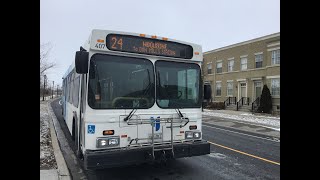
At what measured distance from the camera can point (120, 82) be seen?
17.9ft

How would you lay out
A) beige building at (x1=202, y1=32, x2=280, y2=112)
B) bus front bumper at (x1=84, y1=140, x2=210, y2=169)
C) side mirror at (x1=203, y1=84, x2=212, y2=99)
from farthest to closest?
beige building at (x1=202, y1=32, x2=280, y2=112) → side mirror at (x1=203, y1=84, x2=212, y2=99) → bus front bumper at (x1=84, y1=140, x2=210, y2=169)

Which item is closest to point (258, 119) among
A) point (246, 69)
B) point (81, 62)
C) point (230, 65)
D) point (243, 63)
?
point (246, 69)

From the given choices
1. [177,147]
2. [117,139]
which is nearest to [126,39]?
[117,139]

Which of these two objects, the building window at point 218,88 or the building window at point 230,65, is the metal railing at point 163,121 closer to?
the building window at point 230,65

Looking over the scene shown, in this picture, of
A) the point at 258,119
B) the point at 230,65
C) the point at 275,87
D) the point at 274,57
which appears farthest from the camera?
the point at 230,65

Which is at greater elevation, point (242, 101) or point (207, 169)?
point (242, 101)

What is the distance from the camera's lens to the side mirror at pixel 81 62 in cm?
505

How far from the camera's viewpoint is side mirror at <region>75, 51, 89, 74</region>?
5.05m

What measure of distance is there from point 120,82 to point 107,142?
1208 mm

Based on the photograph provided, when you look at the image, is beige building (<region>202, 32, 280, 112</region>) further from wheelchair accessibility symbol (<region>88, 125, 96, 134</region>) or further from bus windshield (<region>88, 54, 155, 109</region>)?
wheelchair accessibility symbol (<region>88, 125, 96, 134</region>)

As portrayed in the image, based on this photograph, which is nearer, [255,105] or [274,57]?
[274,57]

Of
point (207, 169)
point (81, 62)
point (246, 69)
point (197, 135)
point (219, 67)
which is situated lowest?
point (207, 169)

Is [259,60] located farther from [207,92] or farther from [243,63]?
[207,92]

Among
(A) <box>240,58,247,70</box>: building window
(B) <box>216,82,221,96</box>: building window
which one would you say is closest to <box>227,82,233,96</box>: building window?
(B) <box>216,82,221,96</box>: building window
